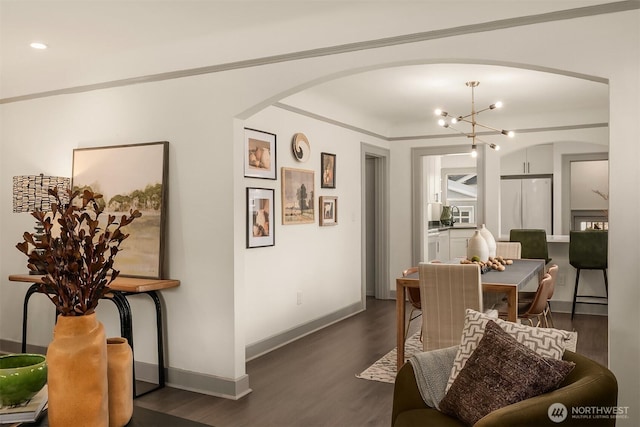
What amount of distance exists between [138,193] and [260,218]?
1.13 m

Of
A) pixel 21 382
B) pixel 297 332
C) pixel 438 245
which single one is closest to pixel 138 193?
pixel 297 332

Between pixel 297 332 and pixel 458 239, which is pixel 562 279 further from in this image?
pixel 297 332

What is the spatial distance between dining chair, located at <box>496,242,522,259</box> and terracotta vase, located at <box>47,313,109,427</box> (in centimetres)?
514

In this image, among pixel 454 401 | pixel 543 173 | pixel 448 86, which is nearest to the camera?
pixel 454 401

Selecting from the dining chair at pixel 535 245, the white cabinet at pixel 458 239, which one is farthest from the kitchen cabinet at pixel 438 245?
the dining chair at pixel 535 245

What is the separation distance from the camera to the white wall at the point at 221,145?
2779 millimetres

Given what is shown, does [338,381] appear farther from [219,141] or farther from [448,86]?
[448,86]

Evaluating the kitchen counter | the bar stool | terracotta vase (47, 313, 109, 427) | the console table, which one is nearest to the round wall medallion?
the console table

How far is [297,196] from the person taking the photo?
5.48 m

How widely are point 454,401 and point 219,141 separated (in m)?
2.43

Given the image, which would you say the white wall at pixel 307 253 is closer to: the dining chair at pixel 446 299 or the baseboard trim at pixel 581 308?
the dining chair at pixel 446 299

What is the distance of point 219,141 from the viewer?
3.88 metres

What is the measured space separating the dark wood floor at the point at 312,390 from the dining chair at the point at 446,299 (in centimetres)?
54

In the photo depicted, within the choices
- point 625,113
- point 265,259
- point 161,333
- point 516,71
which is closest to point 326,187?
point 265,259
